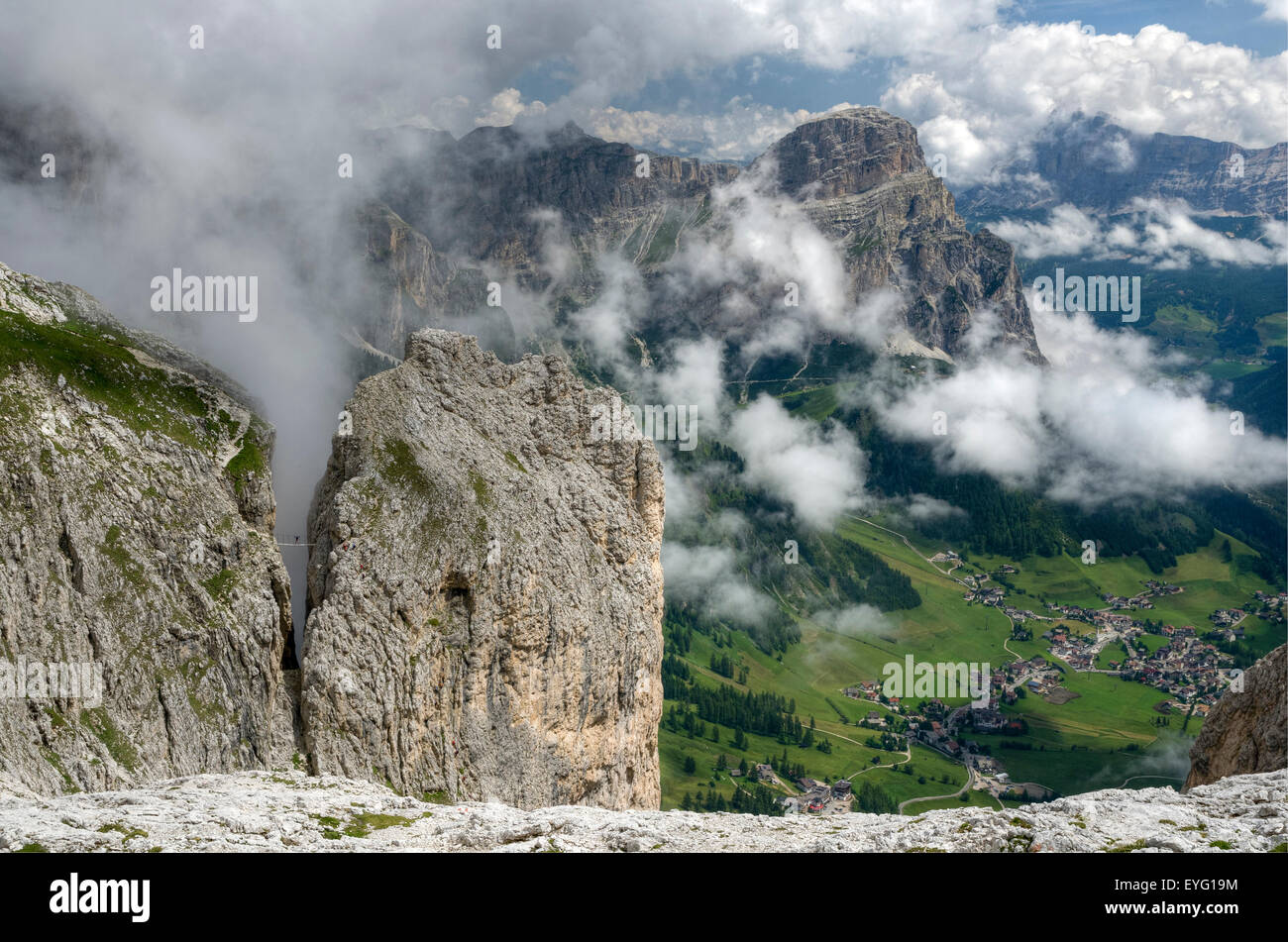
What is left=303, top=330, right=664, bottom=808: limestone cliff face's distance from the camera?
62.2m

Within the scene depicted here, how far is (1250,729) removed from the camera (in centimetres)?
5769

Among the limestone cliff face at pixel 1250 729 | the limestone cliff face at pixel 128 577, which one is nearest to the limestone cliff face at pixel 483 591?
the limestone cliff face at pixel 128 577

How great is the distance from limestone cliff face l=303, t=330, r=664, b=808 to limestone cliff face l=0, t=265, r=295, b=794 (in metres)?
4.61

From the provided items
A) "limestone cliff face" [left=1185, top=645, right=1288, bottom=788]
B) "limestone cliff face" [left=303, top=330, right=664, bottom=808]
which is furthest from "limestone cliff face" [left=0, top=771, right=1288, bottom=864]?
"limestone cliff face" [left=303, top=330, right=664, bottom=808]

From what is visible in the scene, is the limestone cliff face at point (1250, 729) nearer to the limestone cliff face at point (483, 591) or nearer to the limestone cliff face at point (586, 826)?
the limestone cliff face at point (586, 826)

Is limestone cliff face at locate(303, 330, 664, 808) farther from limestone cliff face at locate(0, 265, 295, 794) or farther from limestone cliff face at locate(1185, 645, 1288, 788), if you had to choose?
limestone cliff face at locate(1185, 645, 1288, 788)

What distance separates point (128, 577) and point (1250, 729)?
2992 inches

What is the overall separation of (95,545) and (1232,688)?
80.3 meters

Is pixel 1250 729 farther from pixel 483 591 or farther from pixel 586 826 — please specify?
pixel 483 591

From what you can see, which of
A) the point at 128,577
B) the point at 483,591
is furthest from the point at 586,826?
the point at 128,577

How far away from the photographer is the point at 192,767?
5444cm

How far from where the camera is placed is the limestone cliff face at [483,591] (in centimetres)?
6222

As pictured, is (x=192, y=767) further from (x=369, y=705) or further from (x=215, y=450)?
(x=215, y=450)
